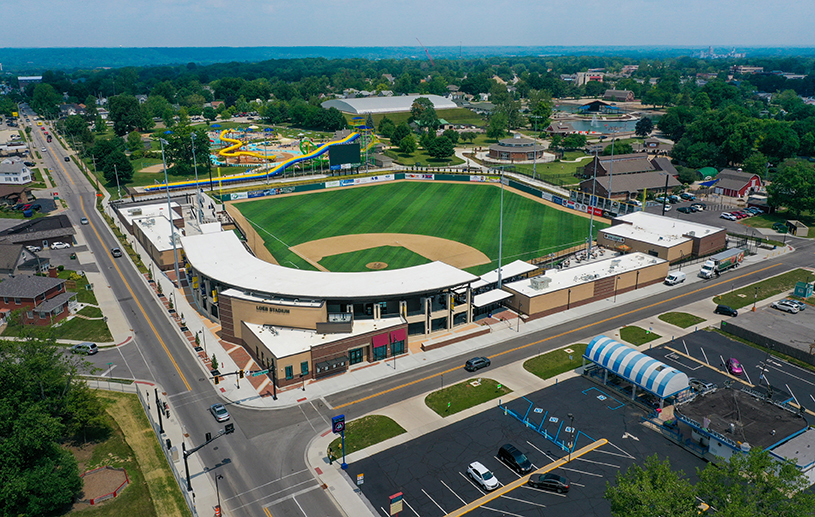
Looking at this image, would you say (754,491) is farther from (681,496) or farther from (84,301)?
(84,301)

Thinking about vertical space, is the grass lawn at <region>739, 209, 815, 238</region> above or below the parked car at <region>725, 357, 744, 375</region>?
above

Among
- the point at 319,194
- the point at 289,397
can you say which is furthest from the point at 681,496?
the point at 319,194

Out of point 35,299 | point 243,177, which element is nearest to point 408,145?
point 243,177

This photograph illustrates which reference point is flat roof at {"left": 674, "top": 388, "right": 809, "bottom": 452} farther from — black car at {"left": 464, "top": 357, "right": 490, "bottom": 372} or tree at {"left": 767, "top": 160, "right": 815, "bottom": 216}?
tree at {"left": 767, "top": 160, "right": 815, "bottom": 216}

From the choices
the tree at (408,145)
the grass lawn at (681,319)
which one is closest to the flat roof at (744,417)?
the grass lawn at (681,319)

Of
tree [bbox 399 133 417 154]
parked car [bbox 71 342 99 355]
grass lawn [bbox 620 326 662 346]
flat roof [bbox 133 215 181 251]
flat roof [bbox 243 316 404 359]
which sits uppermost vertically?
tree [bbox 399 133 417 154]

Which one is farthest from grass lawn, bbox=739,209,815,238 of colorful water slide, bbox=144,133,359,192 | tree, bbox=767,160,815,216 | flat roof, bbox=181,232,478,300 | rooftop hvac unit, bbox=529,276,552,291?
colorful water slide, bbox=144,133,359,192

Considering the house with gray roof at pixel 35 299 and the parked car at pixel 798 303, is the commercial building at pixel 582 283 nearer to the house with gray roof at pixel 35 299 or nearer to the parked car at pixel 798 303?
the parked car at pixel 798 303

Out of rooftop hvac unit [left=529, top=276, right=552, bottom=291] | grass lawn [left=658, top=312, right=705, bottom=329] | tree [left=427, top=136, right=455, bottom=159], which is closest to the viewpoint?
grass lawn [left=658, top=312, right=705, bottom=329]

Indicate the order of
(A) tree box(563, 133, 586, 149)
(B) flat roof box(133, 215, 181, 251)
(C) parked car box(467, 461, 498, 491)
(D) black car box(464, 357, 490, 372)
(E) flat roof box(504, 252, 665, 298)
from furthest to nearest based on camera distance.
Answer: (A) tree box(563, 133, 586, 149) → (B) flat roof box(133, 215, 181, 251) → (E) flat roof box(504, 252, 665, 298) → (D) black car box(464, 357, 490, 372) → (C) parked car box(467, 461, 498, 491)
